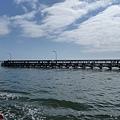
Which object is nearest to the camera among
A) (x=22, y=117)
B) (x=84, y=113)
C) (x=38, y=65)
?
(x=22, y=117)

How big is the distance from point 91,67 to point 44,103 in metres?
51.7

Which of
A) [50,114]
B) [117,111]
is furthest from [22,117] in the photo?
[117,111]

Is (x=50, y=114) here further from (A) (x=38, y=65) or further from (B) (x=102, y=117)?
(A) (x=38, y=65)

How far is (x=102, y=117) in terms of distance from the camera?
1368 cm

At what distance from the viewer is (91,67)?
224ft

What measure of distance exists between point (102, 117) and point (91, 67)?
54848 mm

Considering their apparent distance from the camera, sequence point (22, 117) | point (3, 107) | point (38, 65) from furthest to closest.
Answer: point (38, 65) < point (3, 107) < point (22, 117)

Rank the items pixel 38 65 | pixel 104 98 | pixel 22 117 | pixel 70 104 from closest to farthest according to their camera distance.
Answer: pixel 22 117, pixel 70 104, pixel 104 98, pixel 38 65

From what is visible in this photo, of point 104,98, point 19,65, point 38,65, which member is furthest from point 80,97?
point 19,65

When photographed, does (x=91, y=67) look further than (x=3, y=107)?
Yes

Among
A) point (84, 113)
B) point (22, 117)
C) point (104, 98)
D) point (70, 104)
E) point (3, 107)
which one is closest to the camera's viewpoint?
point (22, 117)

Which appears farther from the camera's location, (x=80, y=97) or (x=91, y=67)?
(x=91, y=67)

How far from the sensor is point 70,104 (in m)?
17.2

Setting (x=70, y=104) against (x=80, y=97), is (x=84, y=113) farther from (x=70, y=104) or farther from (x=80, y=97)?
(x=80, y=97)
